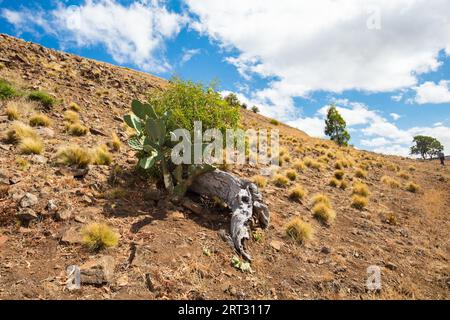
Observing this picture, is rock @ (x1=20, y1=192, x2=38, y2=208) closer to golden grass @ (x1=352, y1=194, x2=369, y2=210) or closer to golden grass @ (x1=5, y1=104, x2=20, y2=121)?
golden grass @ (x1=5, y1=104, x2=20, y2=121)

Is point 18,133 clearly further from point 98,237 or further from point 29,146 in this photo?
point 98,237

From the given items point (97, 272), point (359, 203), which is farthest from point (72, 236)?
point (359, 203)

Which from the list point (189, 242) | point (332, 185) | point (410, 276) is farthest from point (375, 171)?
point (189, 242)

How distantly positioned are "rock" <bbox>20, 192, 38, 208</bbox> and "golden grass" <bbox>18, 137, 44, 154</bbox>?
270 cm

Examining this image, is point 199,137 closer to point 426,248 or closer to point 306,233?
point 306,233

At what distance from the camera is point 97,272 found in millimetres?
5219

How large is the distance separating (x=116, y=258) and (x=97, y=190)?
294 cm

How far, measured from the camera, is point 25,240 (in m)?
5.88

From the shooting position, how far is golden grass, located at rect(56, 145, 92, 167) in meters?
8.99

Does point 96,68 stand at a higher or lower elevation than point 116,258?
higher

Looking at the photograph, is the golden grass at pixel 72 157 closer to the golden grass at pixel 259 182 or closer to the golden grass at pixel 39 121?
the golden grass at pixel 39 121

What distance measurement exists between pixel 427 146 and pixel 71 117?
9343cm

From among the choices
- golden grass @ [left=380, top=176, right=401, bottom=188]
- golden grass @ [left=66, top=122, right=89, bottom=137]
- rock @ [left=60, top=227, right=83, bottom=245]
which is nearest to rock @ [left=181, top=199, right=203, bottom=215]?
rock @ [left=60, top=227, right=83, bottom=245]

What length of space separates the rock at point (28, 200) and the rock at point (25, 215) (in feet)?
0.73
